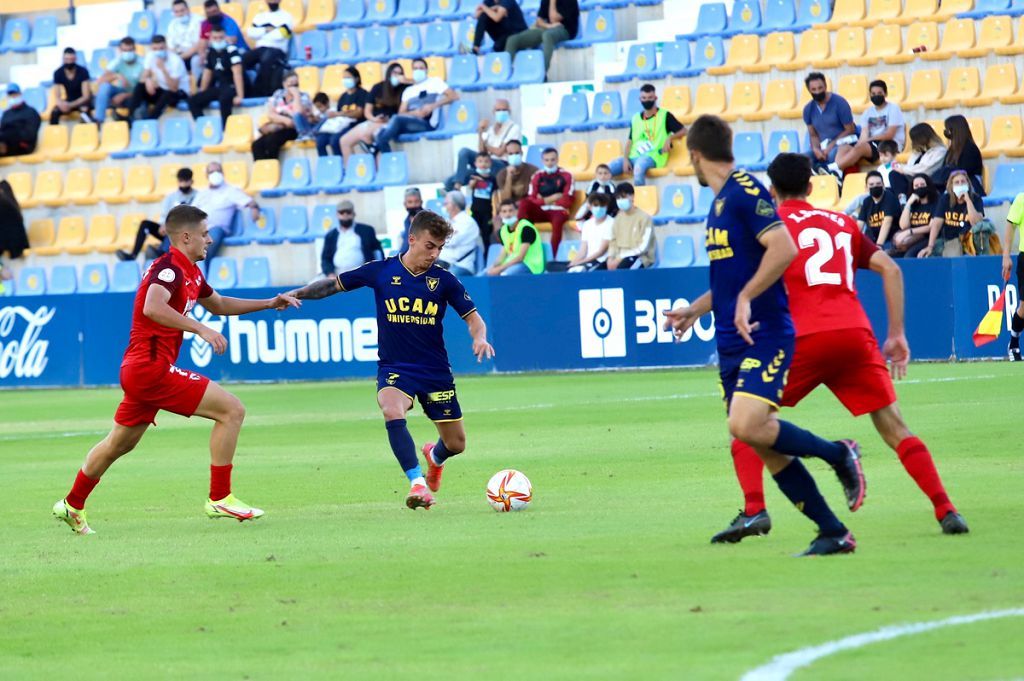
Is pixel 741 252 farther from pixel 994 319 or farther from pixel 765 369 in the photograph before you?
pixel 994 319


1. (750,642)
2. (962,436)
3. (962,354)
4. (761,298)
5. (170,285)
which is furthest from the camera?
(962,354)

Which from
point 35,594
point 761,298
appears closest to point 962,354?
point 761,298

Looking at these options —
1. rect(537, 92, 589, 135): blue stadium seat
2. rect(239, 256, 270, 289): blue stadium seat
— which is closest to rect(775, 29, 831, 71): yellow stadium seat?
rect(537, 92, 589, 135): blue stadium seat

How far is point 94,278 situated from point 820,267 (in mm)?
24248

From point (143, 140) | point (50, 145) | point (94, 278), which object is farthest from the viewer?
point (50, 145)

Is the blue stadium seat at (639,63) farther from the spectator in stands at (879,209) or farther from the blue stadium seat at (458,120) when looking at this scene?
the spectator in stands at (879,209)

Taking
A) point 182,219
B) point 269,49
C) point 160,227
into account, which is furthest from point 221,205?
point 182,219

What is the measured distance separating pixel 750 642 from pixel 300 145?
26.1 meters

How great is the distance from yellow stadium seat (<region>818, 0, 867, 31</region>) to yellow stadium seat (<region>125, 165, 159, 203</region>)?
12.8m

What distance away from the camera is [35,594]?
26.8ft

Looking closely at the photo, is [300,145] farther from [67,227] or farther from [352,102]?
[67,227]

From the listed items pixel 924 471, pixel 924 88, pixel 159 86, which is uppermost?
pixel 159 86

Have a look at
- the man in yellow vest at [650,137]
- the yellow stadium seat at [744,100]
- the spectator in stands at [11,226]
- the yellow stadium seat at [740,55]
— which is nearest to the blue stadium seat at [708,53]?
the yellow stadium seat at [740,55]

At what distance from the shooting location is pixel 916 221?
2264cm
